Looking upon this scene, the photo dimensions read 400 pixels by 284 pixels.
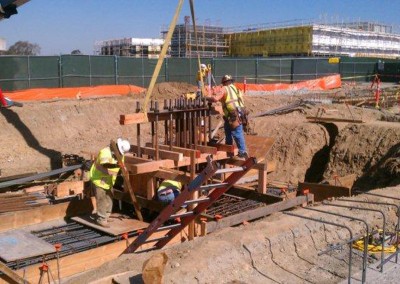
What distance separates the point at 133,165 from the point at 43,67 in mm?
15825

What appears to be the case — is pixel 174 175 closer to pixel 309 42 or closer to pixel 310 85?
pixel 310 85

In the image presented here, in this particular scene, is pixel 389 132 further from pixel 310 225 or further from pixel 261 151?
pixel 310 225

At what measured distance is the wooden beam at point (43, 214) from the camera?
8.63m

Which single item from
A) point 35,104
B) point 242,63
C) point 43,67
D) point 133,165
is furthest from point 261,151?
point 242,63

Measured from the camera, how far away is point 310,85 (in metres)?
31.8

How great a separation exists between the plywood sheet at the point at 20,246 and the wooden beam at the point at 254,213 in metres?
2.64

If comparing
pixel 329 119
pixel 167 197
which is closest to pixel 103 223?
pixel 167 197

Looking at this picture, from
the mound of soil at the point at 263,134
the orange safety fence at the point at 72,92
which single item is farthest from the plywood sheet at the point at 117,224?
the orange safety fence at the point at 72,92

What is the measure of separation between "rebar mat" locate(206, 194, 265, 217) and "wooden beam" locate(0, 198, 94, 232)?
2525 millimetres

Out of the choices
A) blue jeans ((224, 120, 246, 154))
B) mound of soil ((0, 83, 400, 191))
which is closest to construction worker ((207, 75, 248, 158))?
blue jeans ((224, 120, 246, 154))

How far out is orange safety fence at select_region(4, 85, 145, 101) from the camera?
67.5 feet

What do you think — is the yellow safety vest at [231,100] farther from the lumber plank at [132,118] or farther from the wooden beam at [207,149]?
the lumber plank at [132,118]

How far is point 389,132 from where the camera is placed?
45.2 feet

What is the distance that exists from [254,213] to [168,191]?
Result: 5.45 ft
